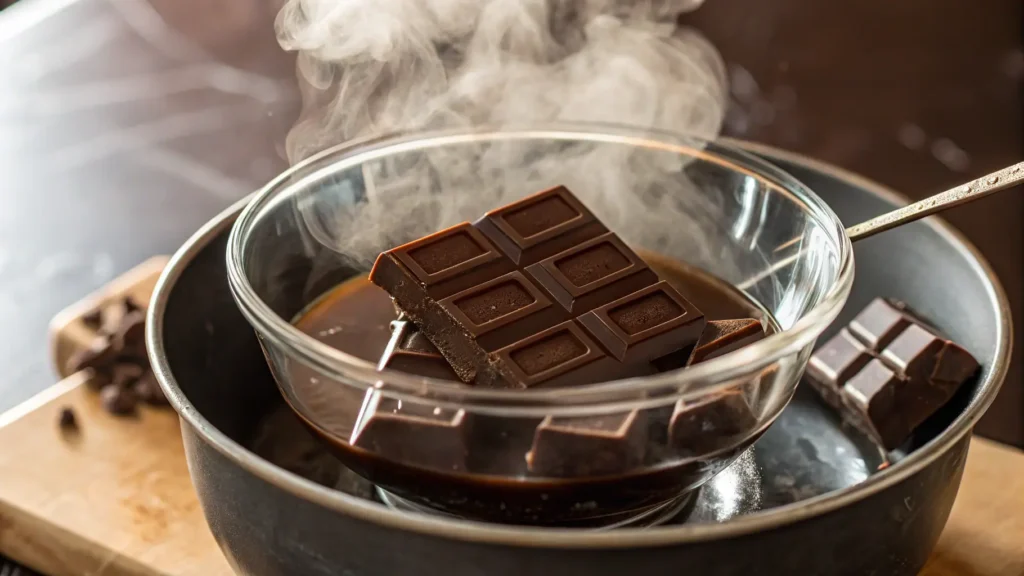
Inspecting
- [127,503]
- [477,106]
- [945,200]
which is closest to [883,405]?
[945,200]

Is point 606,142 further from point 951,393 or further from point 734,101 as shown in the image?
point 734,101

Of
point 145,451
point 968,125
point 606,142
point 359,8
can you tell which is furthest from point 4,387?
point 968,125

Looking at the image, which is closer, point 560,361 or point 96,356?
point 560,361

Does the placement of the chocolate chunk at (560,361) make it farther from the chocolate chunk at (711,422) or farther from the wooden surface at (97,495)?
the wooden surface at (97,495)

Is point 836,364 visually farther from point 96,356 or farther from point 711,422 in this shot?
point 96,356

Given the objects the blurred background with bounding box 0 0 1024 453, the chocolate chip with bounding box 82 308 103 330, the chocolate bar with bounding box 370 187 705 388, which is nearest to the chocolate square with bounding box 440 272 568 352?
the chocolate bar with bounding box 370 187 705 388

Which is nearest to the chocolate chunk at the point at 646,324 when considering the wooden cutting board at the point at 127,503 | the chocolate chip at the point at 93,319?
the wooden cutting board at the point at 127,503
